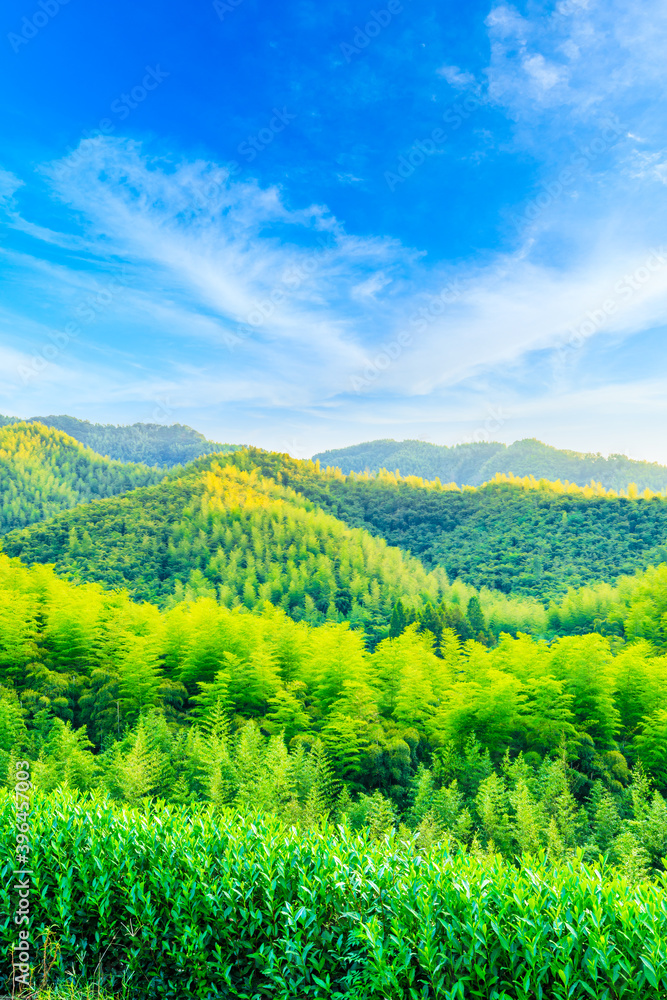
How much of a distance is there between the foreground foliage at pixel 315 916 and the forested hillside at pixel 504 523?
51.4m

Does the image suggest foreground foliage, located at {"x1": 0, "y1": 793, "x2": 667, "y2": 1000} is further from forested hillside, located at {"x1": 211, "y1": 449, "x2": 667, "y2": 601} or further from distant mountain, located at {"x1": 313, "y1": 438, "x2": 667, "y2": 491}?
distant mountain, located at {"x1": 313, "y1": 438, "x2": 667, "y2": 491}

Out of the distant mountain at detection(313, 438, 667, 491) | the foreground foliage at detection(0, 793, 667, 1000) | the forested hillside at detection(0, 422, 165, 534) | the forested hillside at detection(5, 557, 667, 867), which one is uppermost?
the distant mountain at detection(313, 438, 667, 491)

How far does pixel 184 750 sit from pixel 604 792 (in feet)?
31.9

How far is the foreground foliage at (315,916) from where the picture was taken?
3.41m

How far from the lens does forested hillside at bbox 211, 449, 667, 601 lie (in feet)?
180

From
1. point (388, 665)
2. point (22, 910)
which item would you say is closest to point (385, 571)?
point (388, 665)

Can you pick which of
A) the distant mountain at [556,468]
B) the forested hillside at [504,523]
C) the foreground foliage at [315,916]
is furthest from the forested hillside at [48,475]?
the foreground foliage at [315,916]

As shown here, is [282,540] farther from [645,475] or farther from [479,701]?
[645,475]

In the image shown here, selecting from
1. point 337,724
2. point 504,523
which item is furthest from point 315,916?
point 504,523

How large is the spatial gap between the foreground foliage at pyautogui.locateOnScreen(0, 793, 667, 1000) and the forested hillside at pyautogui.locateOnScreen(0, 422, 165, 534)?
91005 mm

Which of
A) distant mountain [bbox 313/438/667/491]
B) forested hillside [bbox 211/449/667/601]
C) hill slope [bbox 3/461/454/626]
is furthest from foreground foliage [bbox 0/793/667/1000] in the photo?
distant mountain [bbox 313/438/667/491]

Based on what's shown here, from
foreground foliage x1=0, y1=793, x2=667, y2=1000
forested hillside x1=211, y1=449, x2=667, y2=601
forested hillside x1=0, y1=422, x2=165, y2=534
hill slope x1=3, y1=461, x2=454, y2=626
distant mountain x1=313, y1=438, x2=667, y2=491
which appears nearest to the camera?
foreground foliage x1=0, y1=793, x2=667, y2=1000

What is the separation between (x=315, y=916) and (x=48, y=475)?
11610 centimetres

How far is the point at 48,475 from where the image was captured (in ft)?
339
